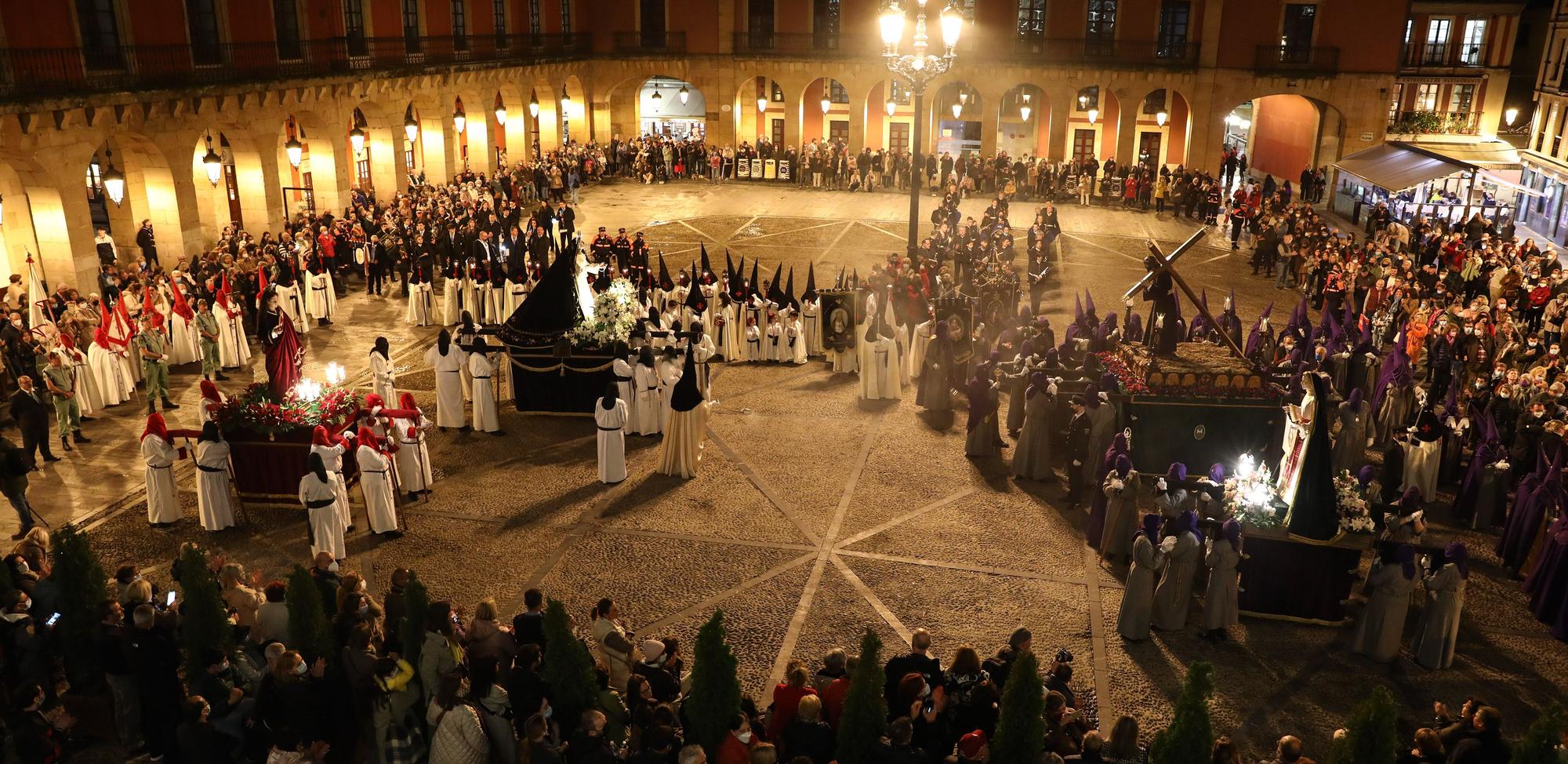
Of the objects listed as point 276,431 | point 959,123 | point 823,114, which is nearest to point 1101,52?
point 959,123

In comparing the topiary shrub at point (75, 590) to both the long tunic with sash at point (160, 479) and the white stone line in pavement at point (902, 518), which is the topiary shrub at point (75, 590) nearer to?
the long tunic with sash at point (160, 479)

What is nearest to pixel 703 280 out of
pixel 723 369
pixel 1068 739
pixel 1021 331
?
pixel 723 369

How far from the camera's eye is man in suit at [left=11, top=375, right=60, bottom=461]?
13.8 metres

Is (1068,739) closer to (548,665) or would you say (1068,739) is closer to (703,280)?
(548,665)

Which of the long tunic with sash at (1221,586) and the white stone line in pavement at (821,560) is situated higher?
the long tunic with sash at (1221,586)

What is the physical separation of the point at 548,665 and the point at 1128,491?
6.64m

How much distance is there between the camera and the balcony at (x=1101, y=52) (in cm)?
3806

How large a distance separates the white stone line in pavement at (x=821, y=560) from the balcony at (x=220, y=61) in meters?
15.6

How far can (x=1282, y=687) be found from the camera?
32.6 feet

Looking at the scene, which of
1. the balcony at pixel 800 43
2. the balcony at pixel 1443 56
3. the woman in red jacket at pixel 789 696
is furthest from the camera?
the balcony at pixel 800 43

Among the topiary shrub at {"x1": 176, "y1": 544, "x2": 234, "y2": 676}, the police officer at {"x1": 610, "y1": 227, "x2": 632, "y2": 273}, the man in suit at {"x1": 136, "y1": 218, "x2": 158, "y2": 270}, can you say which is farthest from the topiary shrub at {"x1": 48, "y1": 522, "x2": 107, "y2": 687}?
the man in suit at {"x1": 136, "y1": 218, "x2": 158, "y2": 270}

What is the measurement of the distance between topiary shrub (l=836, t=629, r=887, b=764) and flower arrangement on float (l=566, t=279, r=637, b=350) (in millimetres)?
9392

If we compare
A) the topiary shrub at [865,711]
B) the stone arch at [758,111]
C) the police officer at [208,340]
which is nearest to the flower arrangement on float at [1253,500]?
the topiary shrub at [865,711]

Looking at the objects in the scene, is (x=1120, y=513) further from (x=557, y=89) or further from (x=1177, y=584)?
(x=557, y=89)
